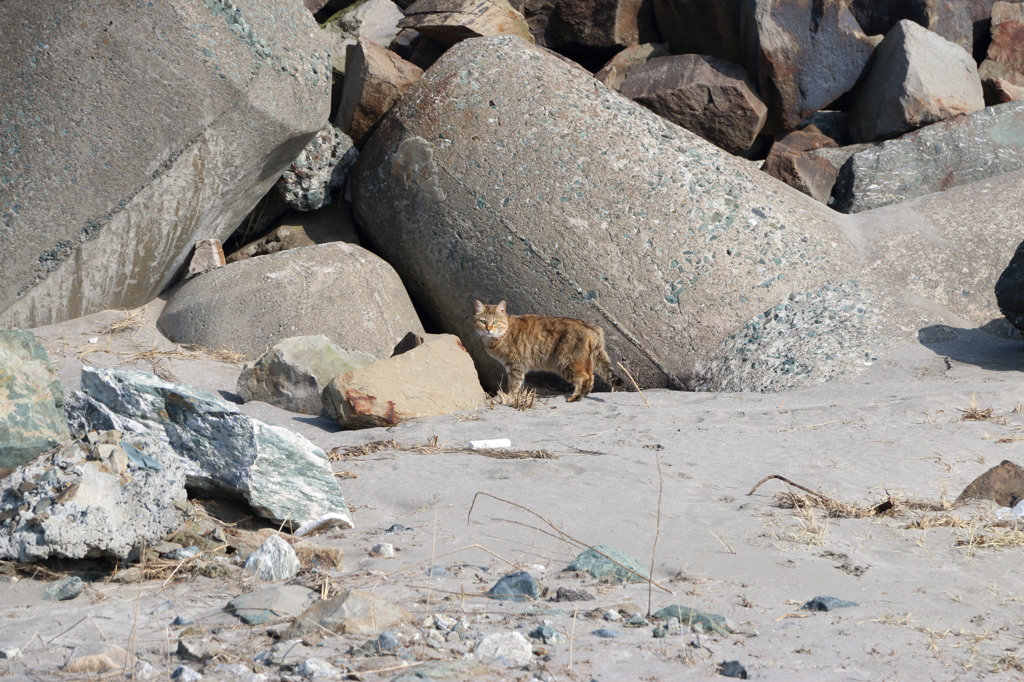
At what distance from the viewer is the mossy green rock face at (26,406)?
3230 mm

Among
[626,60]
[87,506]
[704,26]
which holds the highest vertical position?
[704,26]

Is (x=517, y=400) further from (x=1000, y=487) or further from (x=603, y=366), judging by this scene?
(x=1000, y=487)

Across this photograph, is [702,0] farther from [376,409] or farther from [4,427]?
[4,427]

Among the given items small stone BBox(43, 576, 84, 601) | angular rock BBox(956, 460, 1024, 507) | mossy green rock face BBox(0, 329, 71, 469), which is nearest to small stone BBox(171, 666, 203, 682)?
small stone BBox(43, 576, 84, 601)

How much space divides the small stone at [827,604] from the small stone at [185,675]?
5.07 ft

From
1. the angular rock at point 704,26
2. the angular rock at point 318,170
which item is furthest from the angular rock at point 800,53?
the angular rock at point 318,170

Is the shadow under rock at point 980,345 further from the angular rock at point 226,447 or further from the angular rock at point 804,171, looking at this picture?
the angular rock at point 226,447

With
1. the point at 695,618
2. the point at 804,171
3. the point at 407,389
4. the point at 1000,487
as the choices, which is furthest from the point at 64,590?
the point at 804,171

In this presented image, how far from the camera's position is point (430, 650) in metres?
2.20

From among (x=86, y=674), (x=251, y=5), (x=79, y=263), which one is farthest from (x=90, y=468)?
(x=251, y=5)

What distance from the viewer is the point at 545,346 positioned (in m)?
6.28

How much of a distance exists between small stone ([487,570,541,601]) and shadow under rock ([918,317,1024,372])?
4136 millimetres

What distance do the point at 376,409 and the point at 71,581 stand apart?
2369 millimetres

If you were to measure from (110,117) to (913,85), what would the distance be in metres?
6.54
